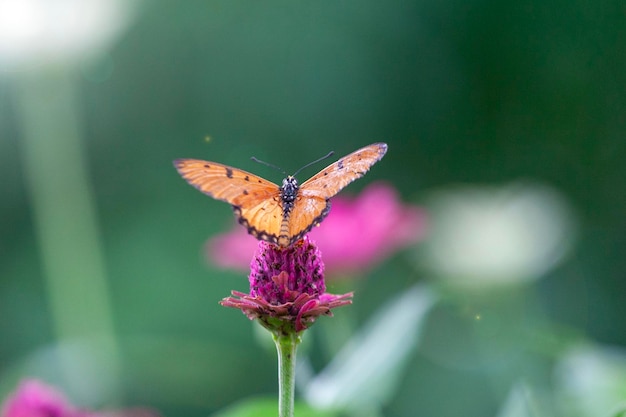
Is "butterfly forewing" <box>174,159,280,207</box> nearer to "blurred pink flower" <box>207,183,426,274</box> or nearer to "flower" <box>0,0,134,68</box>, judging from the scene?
"blurred pink flower" <box>207,183,426,274</box>

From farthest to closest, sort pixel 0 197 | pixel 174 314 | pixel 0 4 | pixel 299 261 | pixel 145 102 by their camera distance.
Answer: pixel 145 102
pixel 0 197
pixel 174 314
pixel 0 4
pixel 299 261

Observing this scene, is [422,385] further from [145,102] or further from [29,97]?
[145,102]

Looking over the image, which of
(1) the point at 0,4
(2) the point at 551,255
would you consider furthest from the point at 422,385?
(1) the point at 0,4

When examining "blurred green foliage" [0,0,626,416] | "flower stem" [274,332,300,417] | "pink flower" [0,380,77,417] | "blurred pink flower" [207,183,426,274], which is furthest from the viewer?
"blurred green foliage" [0,0,626,416]

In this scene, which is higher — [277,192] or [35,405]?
[277,192]

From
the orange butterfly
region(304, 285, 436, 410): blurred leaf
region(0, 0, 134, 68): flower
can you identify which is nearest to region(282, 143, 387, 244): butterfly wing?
the orange butterfly

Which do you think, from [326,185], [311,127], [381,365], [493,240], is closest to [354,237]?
[493,240]

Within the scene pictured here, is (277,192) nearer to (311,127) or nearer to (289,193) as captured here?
(289,193)

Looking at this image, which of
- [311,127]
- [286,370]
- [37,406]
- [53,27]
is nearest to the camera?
[286,370]
